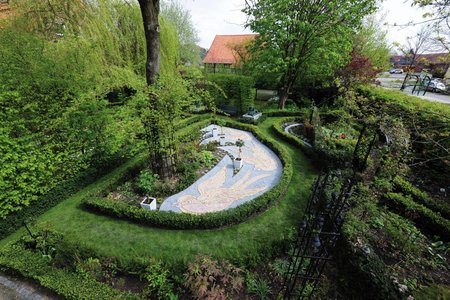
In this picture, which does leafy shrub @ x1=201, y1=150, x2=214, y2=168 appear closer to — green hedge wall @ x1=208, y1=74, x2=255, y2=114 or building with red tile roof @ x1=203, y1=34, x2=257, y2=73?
green hedge wall @ x1=208, y1=74, x2=255, y2=114

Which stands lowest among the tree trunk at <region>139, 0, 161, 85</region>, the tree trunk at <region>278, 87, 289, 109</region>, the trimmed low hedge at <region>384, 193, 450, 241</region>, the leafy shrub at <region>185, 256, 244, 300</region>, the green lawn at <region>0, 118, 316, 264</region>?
the green lawn at <region>0, 118, 316, 264</region>

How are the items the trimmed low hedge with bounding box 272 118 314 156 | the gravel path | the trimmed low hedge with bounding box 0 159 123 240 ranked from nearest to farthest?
the trimmed low hedge with bounding box 0 159 123 240
the gravel path
the trimmed low hedge with bounding box 272 118 314 156

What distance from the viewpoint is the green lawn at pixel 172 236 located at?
498 cm

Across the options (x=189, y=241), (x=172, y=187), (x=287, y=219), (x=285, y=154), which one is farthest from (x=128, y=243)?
(x=285, y=154)

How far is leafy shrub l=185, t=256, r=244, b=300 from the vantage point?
3.92 m

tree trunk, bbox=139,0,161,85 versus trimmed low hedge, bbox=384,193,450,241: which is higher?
tree trunk, bbox=139,0,161,85

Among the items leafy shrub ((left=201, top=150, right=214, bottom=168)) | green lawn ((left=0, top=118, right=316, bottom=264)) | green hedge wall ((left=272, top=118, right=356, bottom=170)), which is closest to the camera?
green lawn ((left=0, top=118, right=316, bottom=264))

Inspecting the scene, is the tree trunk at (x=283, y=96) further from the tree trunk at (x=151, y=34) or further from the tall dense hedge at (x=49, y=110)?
the tall dense hedge at (x=49, y=110)

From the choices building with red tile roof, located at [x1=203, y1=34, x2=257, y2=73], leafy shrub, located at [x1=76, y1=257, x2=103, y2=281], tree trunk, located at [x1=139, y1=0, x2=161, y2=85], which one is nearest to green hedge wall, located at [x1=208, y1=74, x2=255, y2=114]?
tree trunk, located at [x1=139, y1=0, x2=161, y2=85]

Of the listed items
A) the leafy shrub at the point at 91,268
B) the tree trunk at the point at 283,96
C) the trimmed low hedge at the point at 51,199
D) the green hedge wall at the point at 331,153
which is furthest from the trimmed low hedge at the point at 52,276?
the tree trunk at the point at 283,96

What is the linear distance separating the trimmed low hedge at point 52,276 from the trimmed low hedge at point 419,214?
7520mm

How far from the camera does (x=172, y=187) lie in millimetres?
7375

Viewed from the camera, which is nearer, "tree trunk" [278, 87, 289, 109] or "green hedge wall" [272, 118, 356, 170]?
"green hedge wall" [272, 118, 356, 170]

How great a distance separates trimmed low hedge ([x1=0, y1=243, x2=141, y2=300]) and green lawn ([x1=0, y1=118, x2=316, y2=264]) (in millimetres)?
747
